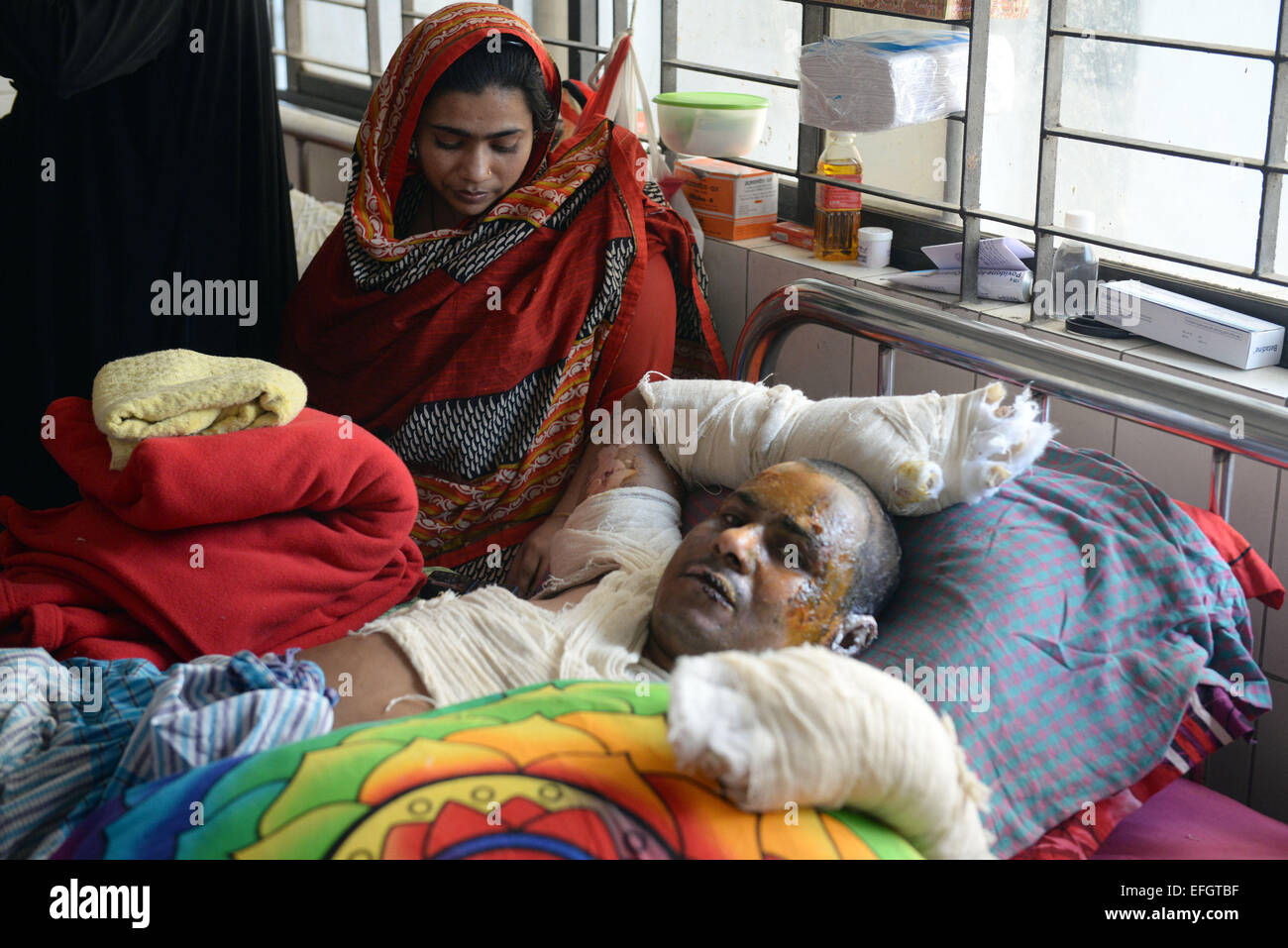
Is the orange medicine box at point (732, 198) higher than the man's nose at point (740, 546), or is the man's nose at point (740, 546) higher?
the orange medicine box at point (732, 198)

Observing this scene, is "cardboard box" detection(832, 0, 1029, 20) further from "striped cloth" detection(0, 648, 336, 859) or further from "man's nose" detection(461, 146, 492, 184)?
"striped cloth" detection(0, 648, 336, 859)

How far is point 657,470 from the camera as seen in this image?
78.4 inches

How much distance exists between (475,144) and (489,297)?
1.07ft

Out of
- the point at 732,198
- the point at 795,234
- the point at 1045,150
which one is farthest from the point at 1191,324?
the point at 732,198

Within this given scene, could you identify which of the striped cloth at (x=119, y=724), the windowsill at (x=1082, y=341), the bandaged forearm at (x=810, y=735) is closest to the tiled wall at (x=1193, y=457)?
the windowsill at (x=1082, y=341)

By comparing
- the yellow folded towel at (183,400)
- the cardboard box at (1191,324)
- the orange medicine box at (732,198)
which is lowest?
the yellow folded towel at (183,400)

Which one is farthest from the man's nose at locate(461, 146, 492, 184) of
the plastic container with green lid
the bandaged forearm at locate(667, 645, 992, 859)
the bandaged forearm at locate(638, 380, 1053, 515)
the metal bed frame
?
the bandaged forearm at locate(667, 645, 992, 859)

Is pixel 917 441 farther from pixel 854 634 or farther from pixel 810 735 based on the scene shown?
pixel 810 735

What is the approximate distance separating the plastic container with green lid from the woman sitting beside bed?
274 mm

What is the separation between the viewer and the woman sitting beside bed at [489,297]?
226cm

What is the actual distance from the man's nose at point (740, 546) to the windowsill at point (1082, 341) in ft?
1.80

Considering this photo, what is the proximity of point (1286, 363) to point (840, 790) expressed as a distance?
1.28 meters

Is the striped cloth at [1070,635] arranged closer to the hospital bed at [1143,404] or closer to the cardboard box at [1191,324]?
the hospital bed at [1143,404]
